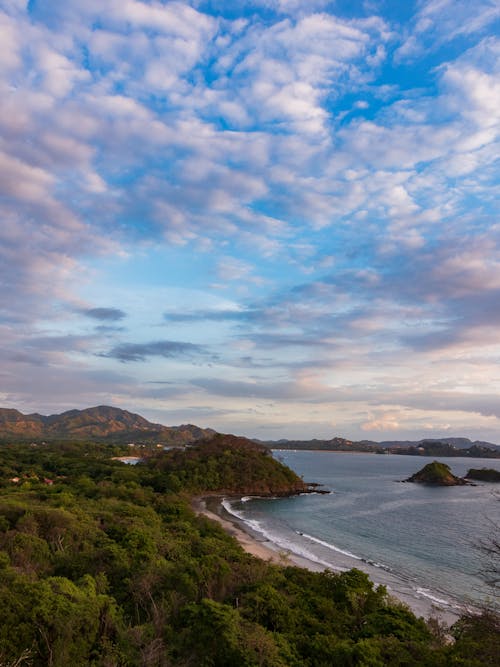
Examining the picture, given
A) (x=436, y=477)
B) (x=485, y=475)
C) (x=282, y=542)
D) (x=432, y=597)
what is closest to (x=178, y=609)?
(x=432, y=597)

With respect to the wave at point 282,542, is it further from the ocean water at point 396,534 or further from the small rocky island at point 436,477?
the small rocky island at point 436,477

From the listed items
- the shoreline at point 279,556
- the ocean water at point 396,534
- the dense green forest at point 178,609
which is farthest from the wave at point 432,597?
the dense green forest at point 178,609

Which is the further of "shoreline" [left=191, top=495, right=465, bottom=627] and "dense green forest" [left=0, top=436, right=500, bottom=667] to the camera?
"shoreline" [left=191, top=495, right=465, bottom=627]

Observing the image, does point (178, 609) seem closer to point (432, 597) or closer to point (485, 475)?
point (432, 597)

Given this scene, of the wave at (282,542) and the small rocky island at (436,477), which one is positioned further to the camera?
the small rocky island at (436,477)

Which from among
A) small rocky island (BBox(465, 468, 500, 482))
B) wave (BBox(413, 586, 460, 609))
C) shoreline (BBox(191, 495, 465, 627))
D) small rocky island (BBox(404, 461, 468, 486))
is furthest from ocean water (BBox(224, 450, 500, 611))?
small rocky island (BBox(465, 468, 500, 482))

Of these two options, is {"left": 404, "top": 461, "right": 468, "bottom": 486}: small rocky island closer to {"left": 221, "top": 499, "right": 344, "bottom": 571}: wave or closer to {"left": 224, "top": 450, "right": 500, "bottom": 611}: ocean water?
{"left": 224, "top": 450, "right": 500, "bottom": 611}: ocean water
